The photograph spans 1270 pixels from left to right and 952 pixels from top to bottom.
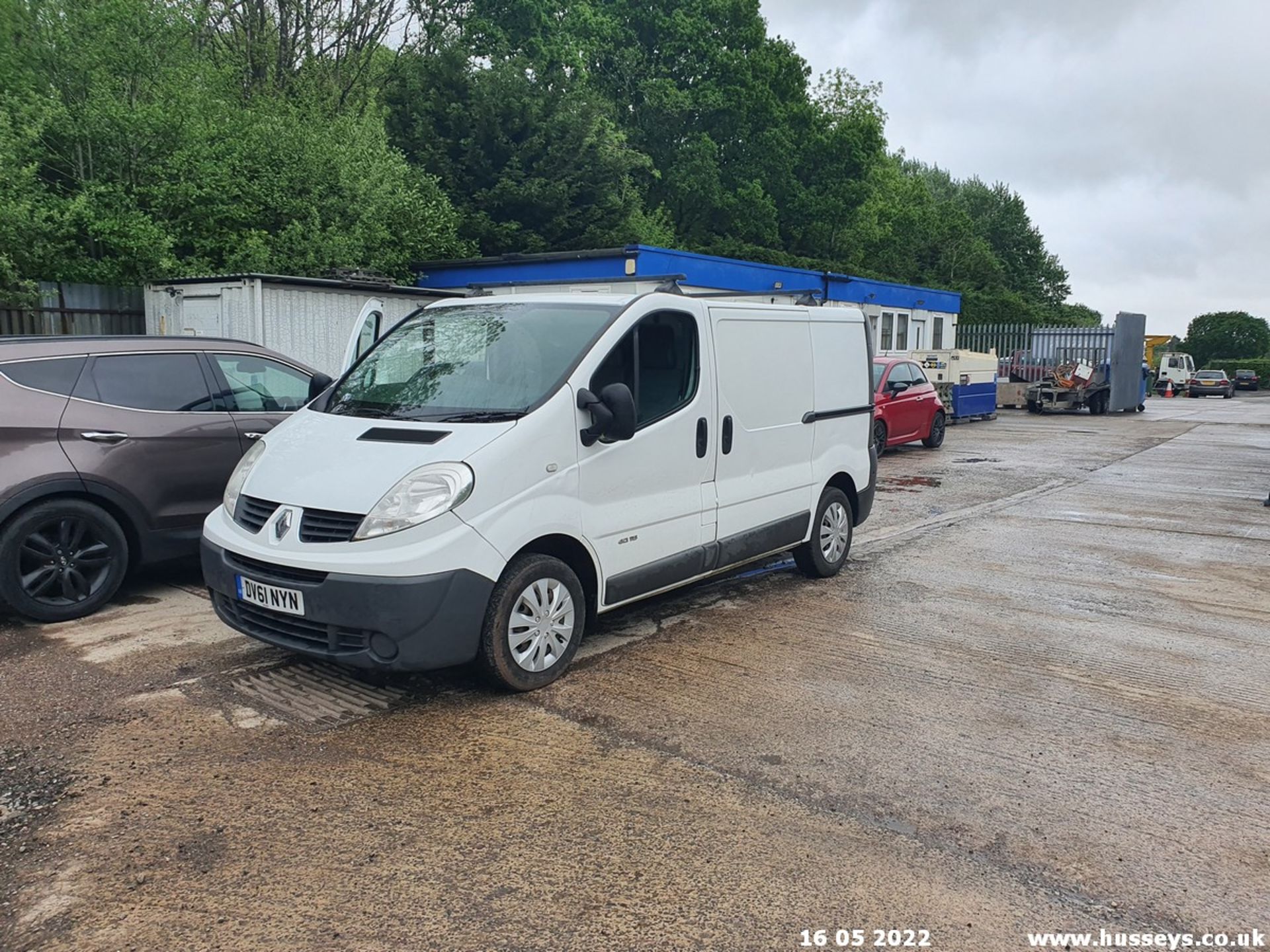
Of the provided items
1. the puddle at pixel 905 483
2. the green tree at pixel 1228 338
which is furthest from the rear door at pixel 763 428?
the green tree at pixel 1228 338

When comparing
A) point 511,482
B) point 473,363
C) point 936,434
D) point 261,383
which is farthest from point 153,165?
point 936,434

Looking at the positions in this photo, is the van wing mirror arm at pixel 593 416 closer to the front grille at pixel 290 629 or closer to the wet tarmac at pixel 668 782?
the wet tarmac at pixel 668 782

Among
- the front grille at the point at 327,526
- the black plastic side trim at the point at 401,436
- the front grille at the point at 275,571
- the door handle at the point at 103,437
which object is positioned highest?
the black plastic side trim at the point at 401,436

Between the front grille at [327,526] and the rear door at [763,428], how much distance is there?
2.37 m

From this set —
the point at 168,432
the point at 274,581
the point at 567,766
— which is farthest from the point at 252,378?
the point at 567,766

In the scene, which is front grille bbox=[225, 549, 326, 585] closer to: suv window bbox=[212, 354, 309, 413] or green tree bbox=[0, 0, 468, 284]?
suv window bbox=[212, 354, 309, 413]

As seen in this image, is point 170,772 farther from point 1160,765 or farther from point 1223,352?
point 1223,352

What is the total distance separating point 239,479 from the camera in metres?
5.11

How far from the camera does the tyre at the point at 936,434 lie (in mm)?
17891

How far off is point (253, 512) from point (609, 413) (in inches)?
73.6

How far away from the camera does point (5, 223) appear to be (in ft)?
41.4

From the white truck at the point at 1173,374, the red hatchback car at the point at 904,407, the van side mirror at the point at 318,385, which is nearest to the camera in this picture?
the van side mirror at the point at 318,385

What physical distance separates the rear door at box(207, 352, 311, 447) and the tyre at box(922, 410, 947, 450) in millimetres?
13088

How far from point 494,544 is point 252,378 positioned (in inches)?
148
